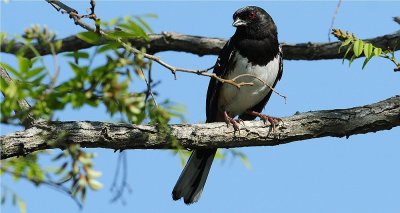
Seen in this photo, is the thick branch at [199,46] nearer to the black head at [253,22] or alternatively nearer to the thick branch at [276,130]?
the black head at [253,22]

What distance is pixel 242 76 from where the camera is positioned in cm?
656

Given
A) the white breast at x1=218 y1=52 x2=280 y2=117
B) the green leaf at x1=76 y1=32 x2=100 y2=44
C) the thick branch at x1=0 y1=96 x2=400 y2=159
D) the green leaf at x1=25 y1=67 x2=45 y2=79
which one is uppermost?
the white breast at x1=218 y1=52 x2=280 y2=117

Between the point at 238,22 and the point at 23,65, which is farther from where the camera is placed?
the point at 238,22

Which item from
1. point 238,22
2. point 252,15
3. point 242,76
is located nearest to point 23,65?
point 242,76

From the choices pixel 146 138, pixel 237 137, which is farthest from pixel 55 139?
pixel 237 137

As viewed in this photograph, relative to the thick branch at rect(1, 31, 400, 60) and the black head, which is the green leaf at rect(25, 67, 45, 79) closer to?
the black head

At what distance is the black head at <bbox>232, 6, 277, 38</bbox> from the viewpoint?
7191 millimetres

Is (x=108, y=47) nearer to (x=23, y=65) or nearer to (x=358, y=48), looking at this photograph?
(x=23, y=65)

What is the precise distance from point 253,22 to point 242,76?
94cm

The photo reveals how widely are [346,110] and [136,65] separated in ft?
10.2

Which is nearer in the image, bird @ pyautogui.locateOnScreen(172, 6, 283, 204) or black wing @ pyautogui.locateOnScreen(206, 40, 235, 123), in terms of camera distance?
bird @ pyautogui.locateOnScreen(172, 6, 283, 204)

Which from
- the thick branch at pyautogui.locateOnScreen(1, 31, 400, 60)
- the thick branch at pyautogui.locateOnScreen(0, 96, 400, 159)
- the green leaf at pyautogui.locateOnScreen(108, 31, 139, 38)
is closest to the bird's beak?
the thick branch at pyautogui.locateOnScreen(1, 31, 400, 60)

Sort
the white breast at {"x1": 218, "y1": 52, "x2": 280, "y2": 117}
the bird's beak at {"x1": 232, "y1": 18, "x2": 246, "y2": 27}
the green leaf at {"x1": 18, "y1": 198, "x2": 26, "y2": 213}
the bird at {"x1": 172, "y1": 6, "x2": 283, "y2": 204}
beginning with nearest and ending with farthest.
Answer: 1. the green leaf at {"x1": 18, "y1": 198, "x2": 26, "y2": 213}
2. the bird at {"x1": 172, "y1": 6, "x2": 283, "y2": 204}
3. the white breast at {"x1": 218, "y1": 52, "x2": 280, "y2": 117}
4. the bird's beak at {"x1": 232, "y1": 18, "x2": 246, "y2": 27}

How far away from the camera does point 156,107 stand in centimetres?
319
